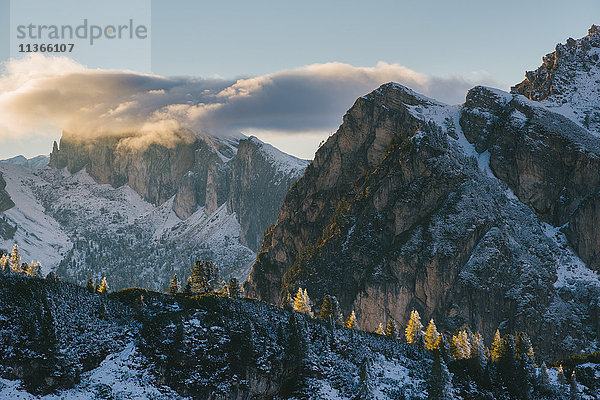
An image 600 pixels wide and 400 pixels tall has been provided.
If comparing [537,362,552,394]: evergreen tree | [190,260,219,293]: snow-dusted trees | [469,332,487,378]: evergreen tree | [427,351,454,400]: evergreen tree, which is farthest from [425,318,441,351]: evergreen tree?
[190,260,219,293]: snow-dusted trees

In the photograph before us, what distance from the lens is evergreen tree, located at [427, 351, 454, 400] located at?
437ft

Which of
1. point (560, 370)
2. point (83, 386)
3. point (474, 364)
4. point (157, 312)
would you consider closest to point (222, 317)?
point (157, 312)

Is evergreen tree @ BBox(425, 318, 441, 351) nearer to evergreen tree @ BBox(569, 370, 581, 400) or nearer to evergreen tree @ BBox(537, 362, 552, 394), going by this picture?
evergreen tree @ BBox(537, 362, 552, 394)

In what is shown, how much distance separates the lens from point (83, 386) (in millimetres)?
117938

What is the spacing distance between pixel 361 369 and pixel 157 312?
4052cm

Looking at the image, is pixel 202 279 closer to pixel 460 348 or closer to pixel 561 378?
pixel 460 348

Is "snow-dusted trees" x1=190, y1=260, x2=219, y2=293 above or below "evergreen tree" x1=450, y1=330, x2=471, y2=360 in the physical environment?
above

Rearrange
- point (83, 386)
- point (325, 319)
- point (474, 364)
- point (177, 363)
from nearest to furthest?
point (83, 386) < point (177, 363) < point (474, 364) < point (325, 319)

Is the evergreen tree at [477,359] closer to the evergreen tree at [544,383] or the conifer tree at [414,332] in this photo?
the evergreen tree at [544,383]

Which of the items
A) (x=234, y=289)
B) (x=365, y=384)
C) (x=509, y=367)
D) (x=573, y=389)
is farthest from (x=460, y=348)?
(x=234, y=289)

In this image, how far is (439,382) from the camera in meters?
138

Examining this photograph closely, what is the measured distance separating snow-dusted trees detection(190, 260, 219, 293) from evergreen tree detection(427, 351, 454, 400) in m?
57.2

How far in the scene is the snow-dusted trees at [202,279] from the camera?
575ft

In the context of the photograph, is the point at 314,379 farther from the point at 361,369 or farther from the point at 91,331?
the point at 91,331
